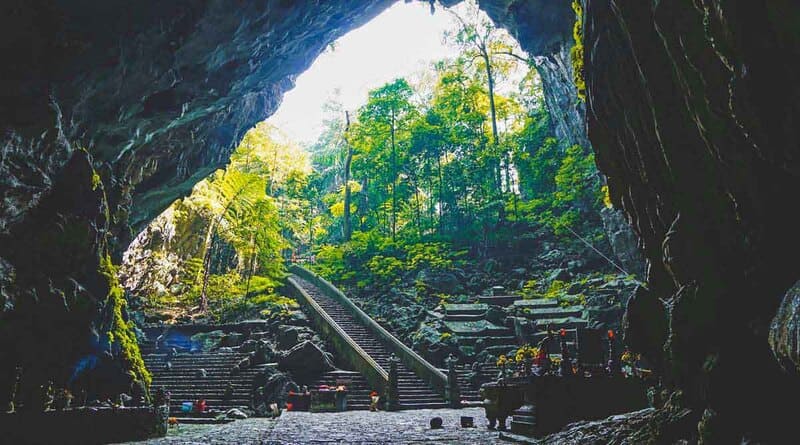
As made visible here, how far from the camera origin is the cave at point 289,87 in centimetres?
431

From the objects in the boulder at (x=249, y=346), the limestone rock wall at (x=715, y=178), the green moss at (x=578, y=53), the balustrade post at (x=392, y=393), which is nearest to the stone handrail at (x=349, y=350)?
the balustrade post at (x=392, y=393)

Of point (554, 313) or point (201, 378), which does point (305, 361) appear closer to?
point (201, 378)

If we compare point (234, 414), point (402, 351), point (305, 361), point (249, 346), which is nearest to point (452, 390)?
point (402, 351)

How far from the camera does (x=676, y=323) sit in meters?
5.73

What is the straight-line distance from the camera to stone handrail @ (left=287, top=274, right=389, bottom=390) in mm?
18141

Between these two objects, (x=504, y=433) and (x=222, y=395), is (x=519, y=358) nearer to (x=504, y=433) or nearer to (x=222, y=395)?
(x=504, y=433)

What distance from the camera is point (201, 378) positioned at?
18172mm

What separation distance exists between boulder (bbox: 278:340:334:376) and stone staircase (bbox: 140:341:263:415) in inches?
46.3

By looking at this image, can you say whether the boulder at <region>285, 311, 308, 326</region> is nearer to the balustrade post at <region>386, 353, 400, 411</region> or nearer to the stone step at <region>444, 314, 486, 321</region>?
the stone step at <region>444, 314, 486, 321</region>

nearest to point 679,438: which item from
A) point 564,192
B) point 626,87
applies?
point 626,87

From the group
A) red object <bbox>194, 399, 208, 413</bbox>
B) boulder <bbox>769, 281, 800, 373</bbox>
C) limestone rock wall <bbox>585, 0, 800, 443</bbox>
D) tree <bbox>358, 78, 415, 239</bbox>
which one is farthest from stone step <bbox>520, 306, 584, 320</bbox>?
boulder <bbox>769, 281, 800, 373</bbox>

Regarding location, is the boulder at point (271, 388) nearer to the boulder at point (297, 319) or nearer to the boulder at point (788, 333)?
the boulder at point (297, 319)

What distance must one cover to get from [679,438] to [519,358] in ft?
21.7

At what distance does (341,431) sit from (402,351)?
9.14 meters
